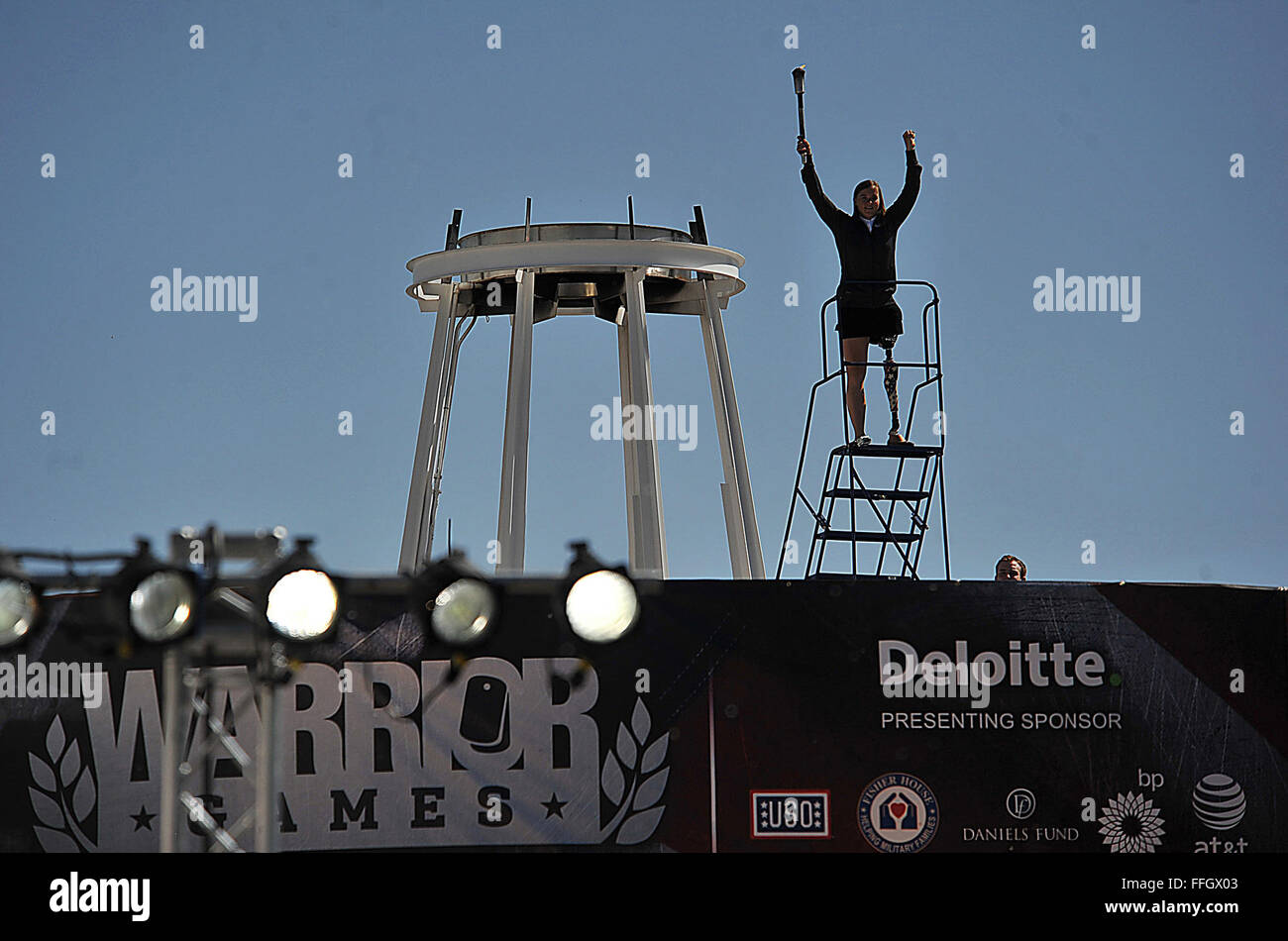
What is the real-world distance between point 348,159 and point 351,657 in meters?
7.42

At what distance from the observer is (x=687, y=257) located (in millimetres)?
19953

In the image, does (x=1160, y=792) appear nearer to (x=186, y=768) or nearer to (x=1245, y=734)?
(x=1245, y=734)

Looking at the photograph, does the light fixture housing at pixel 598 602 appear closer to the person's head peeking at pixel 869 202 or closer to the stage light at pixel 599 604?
the stage light at pixel 599 604

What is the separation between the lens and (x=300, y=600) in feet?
32.4

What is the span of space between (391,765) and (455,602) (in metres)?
3.68

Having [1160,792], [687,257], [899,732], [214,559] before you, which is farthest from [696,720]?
[687,257]

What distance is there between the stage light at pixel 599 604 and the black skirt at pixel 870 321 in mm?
6608

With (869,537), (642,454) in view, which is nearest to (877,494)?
(869,537)

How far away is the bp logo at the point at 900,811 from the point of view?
1349 centimetres

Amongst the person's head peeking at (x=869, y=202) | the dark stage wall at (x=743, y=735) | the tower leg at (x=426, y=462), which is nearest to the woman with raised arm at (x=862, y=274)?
the person's head peeking at (x=869, y=202)

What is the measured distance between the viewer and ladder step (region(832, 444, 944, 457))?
629 inches

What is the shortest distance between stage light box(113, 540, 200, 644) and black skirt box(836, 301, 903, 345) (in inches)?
320

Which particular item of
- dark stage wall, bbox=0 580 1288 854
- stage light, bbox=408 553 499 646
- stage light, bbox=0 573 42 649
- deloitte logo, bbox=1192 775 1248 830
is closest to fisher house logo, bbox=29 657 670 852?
dark stage wall, bbox=0 580 1288 854

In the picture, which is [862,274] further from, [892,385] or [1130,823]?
[1130,823]
